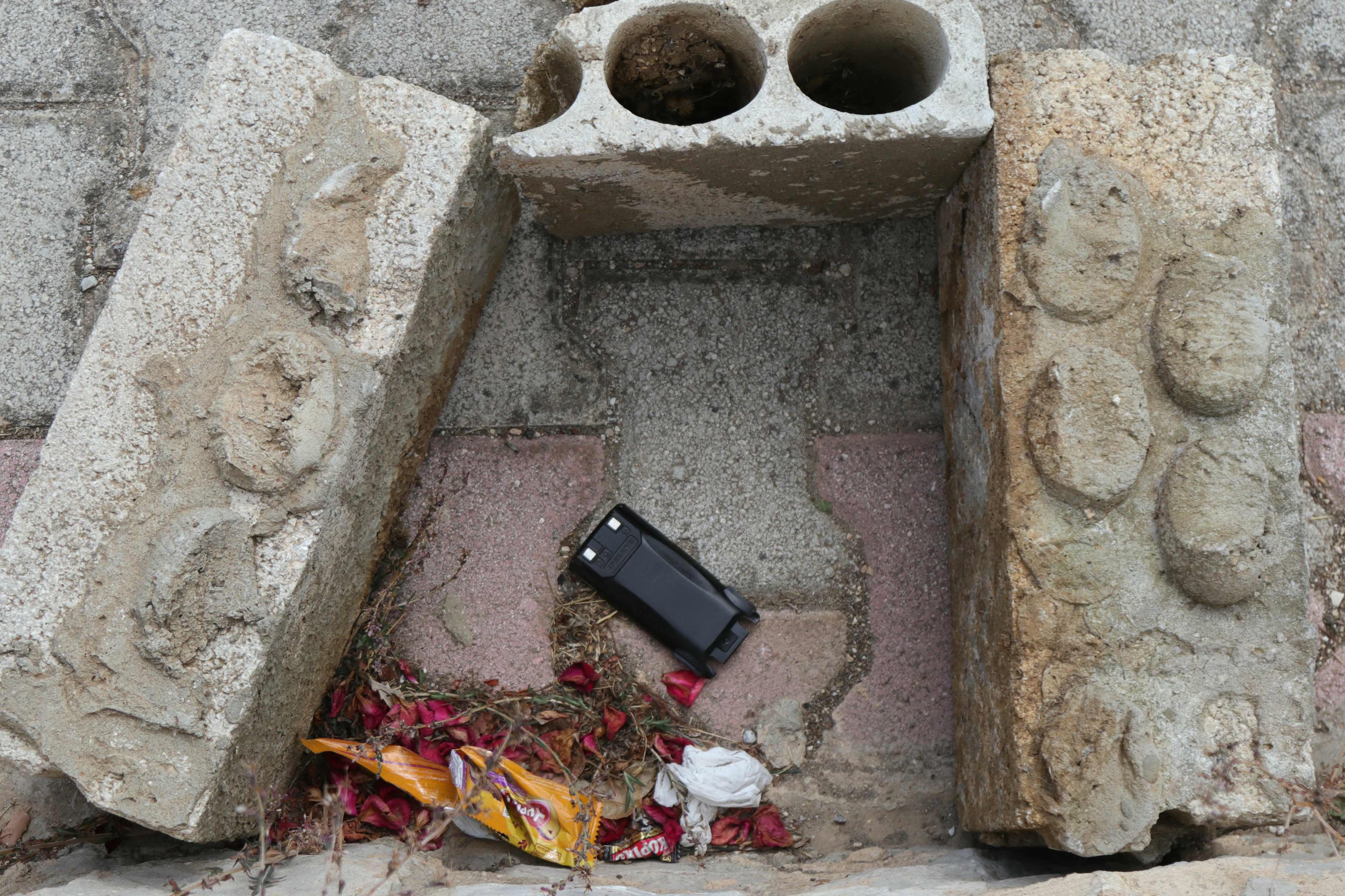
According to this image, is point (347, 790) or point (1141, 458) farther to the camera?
point (347, 790)

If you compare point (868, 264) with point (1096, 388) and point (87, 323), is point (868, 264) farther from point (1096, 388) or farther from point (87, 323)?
point (87, 323)

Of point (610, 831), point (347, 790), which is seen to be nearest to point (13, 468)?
point (347, 790)

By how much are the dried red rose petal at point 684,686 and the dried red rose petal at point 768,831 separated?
1.00 feet

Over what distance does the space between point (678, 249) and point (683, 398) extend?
1.27ft

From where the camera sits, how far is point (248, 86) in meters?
1.98

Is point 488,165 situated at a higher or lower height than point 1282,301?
higher

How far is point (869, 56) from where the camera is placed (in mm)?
2215

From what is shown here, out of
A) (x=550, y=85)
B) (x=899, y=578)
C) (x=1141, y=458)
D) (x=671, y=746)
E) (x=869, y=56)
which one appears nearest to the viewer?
(x=1141, y=458)

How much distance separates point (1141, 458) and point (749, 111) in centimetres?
101

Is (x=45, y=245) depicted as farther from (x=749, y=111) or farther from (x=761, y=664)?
(x=761, y=664)

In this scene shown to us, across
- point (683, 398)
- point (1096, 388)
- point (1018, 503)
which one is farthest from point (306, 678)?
point (1096, 388)

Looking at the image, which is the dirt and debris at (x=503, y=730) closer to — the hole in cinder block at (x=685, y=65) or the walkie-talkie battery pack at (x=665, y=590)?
the walkie-talkie battery pack at (x=665, y=590)

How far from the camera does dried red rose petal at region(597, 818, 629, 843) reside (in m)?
2.27

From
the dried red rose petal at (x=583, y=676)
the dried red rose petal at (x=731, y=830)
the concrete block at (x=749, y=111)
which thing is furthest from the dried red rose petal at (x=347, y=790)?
the concrete block at (x=749, y=111)
